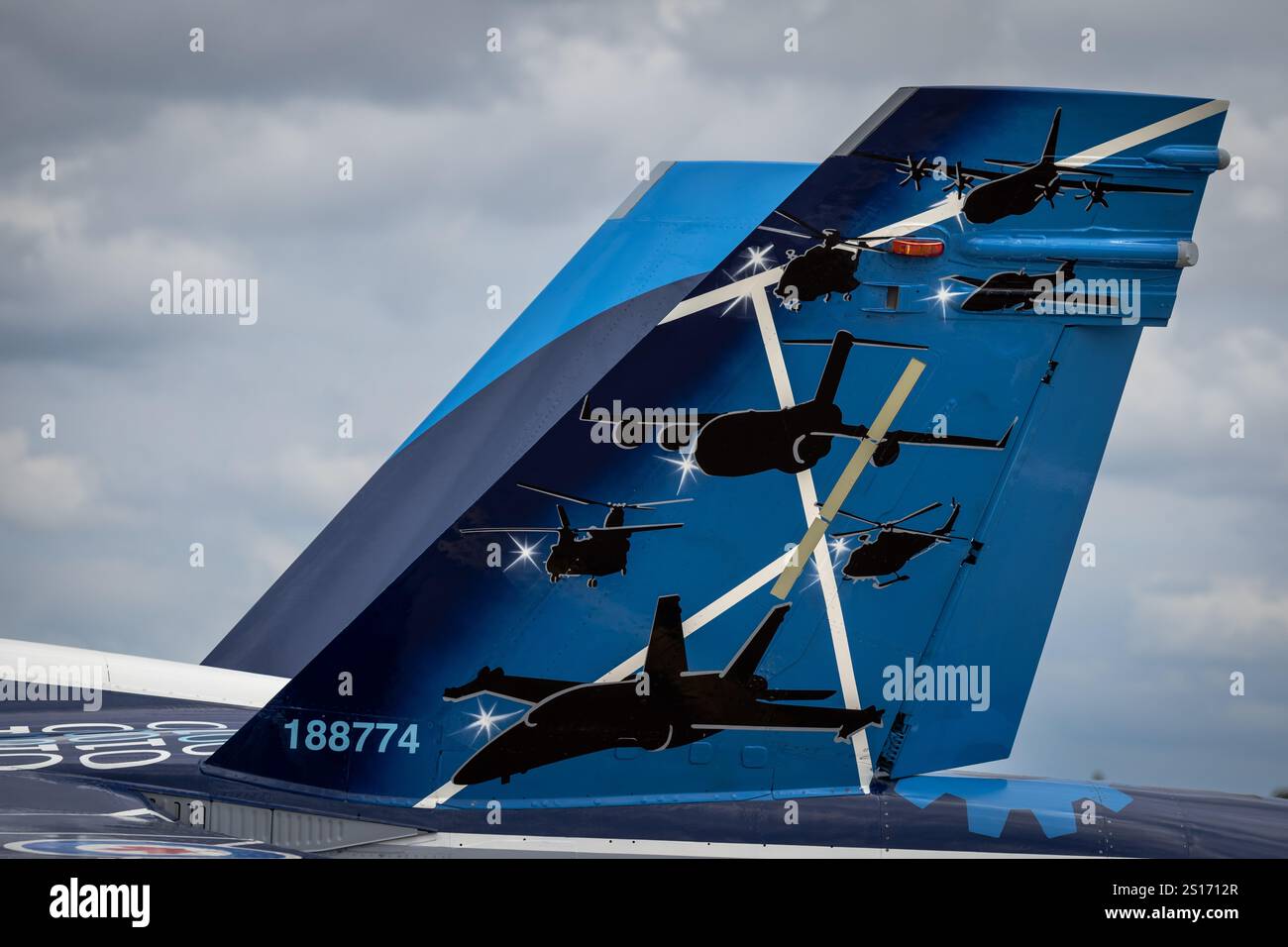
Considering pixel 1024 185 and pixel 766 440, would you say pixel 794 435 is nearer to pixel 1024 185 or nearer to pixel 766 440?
pixel 766 440

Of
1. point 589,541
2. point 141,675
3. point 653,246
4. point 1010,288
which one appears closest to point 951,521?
point 1010,288

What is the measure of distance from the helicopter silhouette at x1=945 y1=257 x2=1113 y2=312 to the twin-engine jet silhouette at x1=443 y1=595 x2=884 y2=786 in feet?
5.79

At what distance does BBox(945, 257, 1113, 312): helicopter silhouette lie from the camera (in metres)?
6.15

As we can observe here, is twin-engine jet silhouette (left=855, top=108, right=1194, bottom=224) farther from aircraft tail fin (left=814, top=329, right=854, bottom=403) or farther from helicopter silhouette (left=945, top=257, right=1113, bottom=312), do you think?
aircraft tail fin (left=814, top=329, right=854, bottom=403)

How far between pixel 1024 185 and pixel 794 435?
1643 millimetres

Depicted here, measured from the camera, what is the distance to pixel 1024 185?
6078 millimetres

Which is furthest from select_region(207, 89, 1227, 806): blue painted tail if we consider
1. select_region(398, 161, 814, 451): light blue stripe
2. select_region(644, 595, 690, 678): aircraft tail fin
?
select_region(398, 161, 814, 451): light blue stripe

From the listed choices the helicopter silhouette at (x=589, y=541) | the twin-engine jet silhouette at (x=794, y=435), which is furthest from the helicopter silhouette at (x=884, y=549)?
the helicopter silhouette at (x=589, y=541)

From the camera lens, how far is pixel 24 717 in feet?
25.7

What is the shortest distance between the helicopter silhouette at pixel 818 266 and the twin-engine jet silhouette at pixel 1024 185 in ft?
1.31

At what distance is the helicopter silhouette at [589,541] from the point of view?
579cm
